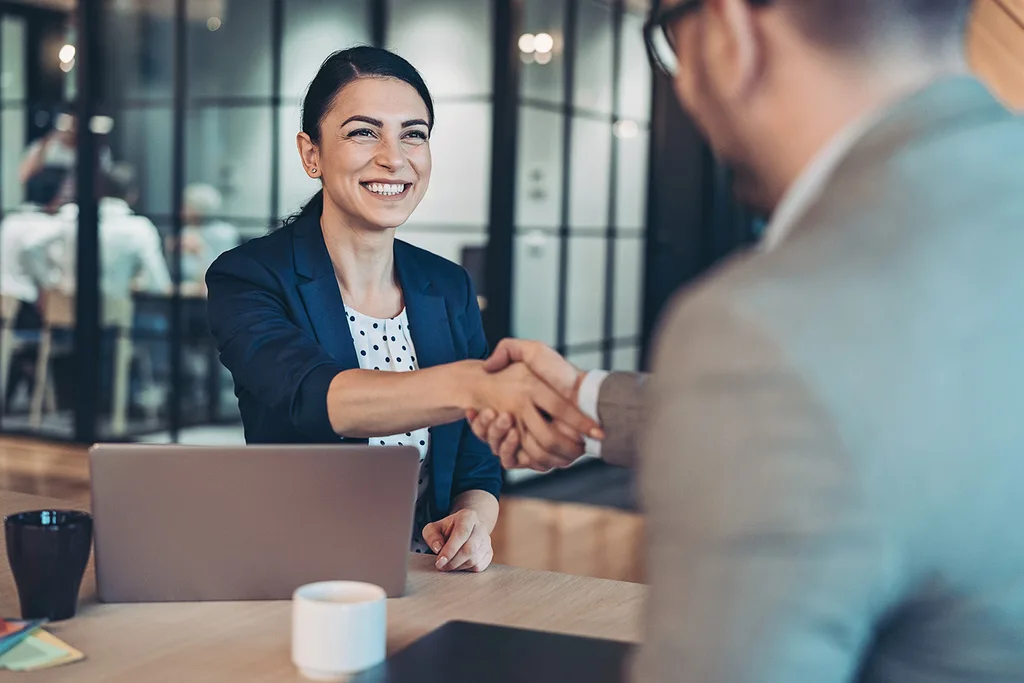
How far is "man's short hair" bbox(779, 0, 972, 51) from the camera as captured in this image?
0.72 meters

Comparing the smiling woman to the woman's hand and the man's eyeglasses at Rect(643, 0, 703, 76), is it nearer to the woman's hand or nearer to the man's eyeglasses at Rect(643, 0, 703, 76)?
the woman's hand

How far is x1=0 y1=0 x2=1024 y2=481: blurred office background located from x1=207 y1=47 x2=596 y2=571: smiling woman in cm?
311

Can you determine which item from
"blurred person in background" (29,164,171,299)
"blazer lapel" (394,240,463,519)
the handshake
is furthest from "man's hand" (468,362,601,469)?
"blurred person in background" (29,164,171,299)

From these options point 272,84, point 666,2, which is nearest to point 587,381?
point 666,2

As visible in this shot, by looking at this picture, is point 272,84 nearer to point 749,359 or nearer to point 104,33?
point 104,33

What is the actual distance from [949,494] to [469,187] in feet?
15.3

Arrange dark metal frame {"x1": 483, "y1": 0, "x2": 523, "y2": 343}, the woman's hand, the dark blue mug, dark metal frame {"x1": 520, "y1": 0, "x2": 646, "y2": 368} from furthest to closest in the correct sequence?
dark metal frame {"x1": 520, "y1": 0, "x2": 646, "y2": 368}, dark metal frame {"x1": 483, "y1": 0, "x2": 523, "y2": 343}, the woman's hand, the dark blue mug

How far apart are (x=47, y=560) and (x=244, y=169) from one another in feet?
15.3

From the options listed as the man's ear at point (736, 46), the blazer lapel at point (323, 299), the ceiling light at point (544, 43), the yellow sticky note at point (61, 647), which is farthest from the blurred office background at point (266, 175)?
the man's ear at point (736, 46)

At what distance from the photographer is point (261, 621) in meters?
1.24

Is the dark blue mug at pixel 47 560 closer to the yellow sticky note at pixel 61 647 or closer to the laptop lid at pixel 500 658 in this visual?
the yellow sticky note at pixel 61 647

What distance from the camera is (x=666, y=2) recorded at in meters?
0.86

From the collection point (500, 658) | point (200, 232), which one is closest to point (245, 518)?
point (500, 658)

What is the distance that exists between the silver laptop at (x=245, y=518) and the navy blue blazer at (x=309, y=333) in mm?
316
